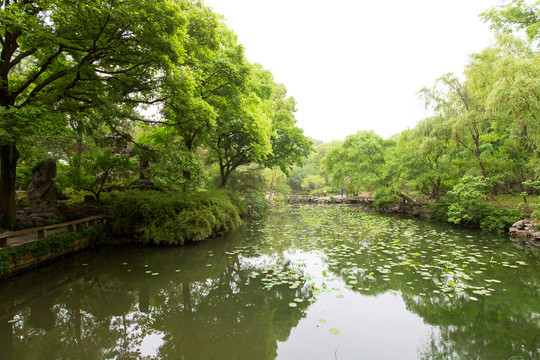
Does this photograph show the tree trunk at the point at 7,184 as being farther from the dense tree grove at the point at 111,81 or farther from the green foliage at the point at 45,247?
the green foliage at the point at 45,247

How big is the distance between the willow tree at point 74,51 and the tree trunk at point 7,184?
2 centimetres

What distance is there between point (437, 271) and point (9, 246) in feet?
30.6

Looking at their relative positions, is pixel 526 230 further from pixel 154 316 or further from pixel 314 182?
pixel 314 182

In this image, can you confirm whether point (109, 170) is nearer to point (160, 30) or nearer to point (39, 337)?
point (160, 30)

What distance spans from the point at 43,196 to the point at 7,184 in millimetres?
1461

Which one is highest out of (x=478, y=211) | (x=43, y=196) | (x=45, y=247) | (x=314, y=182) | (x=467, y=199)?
(x=314, y=182)

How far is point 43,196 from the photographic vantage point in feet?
25.6

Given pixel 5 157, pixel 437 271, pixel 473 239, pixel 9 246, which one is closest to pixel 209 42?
pixel 5 157

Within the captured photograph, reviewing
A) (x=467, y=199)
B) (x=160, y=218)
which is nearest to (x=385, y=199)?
(x=467, y=199)

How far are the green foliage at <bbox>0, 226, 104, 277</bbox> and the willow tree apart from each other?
1.18 meters

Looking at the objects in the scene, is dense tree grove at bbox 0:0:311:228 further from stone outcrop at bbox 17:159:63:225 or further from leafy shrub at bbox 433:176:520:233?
leafy shrub at bbox 433:176:520:233

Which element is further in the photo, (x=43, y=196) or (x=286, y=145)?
(x=286, y=145)

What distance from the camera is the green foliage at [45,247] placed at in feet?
17.0

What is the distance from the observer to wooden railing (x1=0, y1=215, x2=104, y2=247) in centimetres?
529
